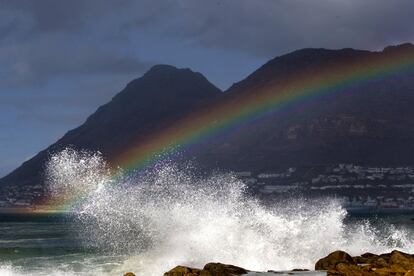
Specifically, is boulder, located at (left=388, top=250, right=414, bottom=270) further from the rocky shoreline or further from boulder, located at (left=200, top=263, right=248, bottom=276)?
boulder, located at (left=200, top=263, right=248, bottom=276)

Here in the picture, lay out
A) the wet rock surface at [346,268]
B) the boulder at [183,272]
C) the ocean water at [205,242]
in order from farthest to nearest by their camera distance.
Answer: the ocean water at [205,242] < the boulder at [183,272] < the wet rock surface at [346,268]

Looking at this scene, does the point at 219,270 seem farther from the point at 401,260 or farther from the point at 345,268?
the point at 401,260

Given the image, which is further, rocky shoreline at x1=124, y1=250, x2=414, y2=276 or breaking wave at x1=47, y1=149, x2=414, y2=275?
breaking wave at x1=47, y1=149, x2=414, y2=275

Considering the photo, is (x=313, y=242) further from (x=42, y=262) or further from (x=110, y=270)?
(x=42, y=262)

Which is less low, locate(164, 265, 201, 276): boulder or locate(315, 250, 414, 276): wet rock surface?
locate(164, 265, 201, 276): boulder

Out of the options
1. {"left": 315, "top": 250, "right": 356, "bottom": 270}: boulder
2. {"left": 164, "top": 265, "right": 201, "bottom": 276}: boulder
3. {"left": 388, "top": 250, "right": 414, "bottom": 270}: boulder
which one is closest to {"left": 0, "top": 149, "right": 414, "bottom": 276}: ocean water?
{"left": 315, "top": 250, "right": 356, "bottom": 270}: boulder

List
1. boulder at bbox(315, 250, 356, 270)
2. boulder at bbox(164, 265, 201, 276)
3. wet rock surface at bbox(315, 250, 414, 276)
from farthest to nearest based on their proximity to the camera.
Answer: boulder at bbox(315, 250, 356, 270) < boulder at bbox(164, 265, 201, 276) < wet rock surface at bbox(315, 250, 414, 276)

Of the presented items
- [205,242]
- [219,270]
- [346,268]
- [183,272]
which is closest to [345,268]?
[346,268]

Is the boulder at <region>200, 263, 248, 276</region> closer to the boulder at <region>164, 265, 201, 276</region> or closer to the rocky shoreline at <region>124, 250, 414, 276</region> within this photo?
the rocky shoreline at <region>124, 250, 414, 276</region>

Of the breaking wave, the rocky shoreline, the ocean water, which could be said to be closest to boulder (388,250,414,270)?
the rocky shoreline

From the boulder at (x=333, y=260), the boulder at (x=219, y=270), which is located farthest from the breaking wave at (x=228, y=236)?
the boulder at (x=219, y=270)

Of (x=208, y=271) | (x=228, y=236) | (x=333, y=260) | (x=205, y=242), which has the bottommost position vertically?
(x=205, y=242)

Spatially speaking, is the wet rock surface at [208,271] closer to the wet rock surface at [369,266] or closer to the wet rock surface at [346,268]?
the wet rock surface at [346,268]

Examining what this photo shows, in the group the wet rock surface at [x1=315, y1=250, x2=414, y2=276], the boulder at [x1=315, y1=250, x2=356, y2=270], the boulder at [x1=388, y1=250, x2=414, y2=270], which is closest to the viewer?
the wet rock surface at [x1=315, y1=250, x2=414, y2=276]
